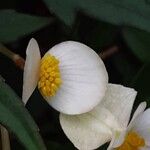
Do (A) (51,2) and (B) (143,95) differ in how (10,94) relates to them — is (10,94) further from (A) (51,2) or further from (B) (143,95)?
(B) (143,95)

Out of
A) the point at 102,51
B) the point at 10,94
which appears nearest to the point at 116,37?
the point at 102,51

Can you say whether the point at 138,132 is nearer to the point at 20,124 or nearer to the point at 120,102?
the point at 120,102

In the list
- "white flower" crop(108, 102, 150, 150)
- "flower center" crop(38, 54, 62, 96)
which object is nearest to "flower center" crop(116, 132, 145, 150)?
"white flower" crop(108, 102, 150, 150)

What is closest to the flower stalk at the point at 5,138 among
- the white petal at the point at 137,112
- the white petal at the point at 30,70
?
the white petal at the point at 30,70

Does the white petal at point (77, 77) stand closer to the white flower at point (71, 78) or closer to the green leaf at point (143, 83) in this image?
the white flower at point (71, 78)

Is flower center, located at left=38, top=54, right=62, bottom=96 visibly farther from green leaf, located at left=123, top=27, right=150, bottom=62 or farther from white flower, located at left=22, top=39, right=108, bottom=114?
green leaf, located at left=123, top=27, right=150, bottom=62

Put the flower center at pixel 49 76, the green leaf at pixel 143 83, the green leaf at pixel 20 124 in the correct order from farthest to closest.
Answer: the green leaf at pixel 143 83
the flower center at pixel 49 76
the green leaf at pixel 20 124
